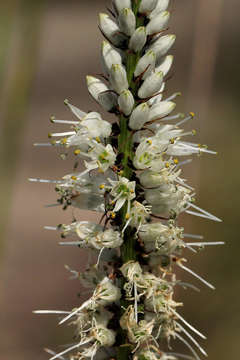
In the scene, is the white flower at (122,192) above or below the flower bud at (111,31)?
below

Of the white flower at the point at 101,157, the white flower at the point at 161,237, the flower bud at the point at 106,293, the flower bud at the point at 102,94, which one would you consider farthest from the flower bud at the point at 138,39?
the flower bud at the point at 106,293

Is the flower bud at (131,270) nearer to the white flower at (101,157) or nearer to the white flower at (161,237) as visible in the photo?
the white flower at (161,237)

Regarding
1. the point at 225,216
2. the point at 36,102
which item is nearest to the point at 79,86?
the point at 36,102

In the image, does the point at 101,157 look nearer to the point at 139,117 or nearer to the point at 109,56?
the point at 139,117

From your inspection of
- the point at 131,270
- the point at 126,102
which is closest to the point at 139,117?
the point at 126,102

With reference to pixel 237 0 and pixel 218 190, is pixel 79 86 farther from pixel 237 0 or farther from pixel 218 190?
pixel 218 190

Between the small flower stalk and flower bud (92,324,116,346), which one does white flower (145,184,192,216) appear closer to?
the small flower stalk

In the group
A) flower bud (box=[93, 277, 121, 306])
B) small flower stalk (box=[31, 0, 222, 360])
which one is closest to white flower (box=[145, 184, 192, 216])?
small flower stalk (box=[31, 0, 222, 360])
